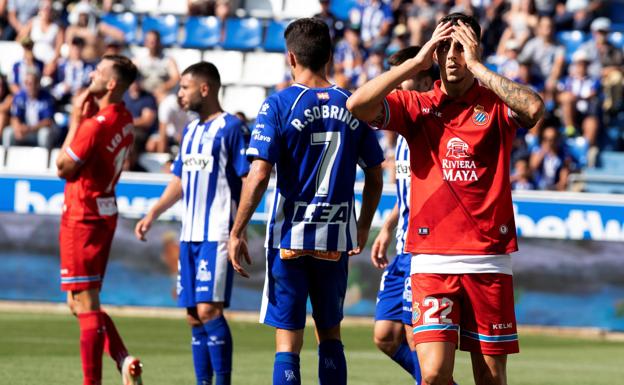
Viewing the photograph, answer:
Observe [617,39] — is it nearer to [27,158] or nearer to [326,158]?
[27,158]

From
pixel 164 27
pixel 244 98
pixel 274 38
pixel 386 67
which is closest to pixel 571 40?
pixel 386 67

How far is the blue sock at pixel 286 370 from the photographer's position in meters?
7.57

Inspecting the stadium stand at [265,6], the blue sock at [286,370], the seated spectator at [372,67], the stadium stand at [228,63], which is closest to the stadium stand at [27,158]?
the stadium stand at [228,63]

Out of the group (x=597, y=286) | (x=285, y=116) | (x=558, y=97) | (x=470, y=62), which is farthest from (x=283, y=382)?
(x=558, y=97)

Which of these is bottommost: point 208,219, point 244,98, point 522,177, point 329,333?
point 329,333

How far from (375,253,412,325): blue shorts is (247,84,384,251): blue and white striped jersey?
1.26 meters

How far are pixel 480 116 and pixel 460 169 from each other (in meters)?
0.29

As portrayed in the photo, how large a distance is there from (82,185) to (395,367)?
3.86 m

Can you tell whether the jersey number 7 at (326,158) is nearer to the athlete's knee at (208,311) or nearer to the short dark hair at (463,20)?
the short dark hair at (463,20)

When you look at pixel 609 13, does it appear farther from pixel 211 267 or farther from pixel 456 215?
pixel 456 215

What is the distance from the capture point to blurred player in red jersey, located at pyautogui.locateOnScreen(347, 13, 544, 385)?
6.65 metres

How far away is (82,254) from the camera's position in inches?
376

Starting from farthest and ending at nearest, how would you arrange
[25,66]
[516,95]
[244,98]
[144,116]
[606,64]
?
[244,98] < [25,66] < [606,64] < [144,116] < [516,95]

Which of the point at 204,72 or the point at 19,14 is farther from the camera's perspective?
the point at 19,14
